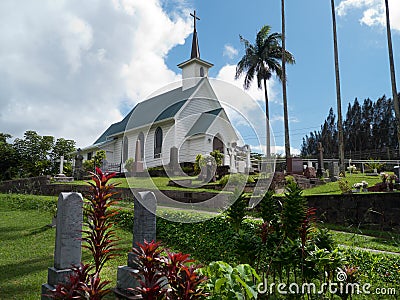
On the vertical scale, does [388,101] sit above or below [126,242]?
above

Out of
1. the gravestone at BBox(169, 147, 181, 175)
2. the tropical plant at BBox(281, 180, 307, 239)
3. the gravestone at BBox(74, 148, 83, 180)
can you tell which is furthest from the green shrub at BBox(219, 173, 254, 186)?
the gravestone at BBox(74, 148, 83, 180)

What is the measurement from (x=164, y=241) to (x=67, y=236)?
14.1 ft

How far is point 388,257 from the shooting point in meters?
5.75

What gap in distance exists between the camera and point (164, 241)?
8.05m

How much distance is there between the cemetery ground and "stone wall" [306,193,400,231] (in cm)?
38

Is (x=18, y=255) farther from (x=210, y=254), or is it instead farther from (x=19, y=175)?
(x=19, y=175)

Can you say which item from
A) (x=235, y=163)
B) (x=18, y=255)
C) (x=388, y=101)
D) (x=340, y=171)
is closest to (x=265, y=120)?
(x=18, y=255)

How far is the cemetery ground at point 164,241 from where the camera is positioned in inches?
202

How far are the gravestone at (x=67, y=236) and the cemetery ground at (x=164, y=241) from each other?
924 mm

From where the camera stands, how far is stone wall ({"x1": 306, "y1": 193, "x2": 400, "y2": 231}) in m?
8.80

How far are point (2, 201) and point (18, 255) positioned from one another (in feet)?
27.7

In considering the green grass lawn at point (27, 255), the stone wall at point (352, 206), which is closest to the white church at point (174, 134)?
the stone wall at point (352, 206)

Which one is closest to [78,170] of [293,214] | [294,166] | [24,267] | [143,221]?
[294,166]

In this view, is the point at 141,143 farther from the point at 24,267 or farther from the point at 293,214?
the point at 293,214
